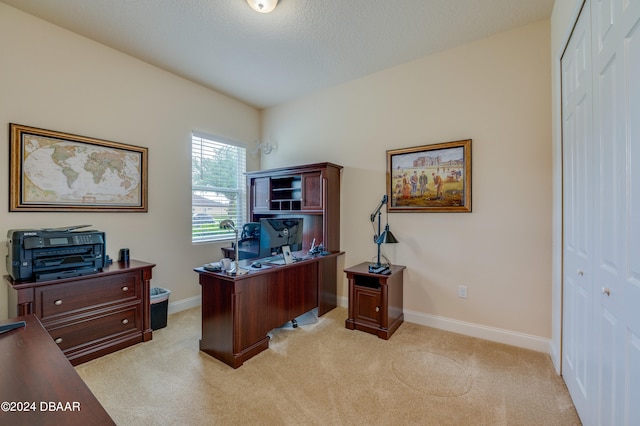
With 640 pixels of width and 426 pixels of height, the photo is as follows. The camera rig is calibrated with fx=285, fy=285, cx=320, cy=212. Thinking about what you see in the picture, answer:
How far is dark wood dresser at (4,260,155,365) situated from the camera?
7.19ft

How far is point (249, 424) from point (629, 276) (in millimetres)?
1996

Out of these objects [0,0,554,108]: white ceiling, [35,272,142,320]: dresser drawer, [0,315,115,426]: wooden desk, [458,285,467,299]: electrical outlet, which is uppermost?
[0,0,554,108]: white ceiling

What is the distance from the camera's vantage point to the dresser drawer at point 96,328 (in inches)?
89.3

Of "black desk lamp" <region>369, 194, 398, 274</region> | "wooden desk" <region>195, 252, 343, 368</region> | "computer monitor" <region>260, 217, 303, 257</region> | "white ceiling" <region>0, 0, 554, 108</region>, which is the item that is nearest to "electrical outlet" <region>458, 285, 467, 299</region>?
"black desk lamp" <region>369, 194, 398, 274</region>

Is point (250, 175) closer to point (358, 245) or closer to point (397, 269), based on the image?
point (358, 245)

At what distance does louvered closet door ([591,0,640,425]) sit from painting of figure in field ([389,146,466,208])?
1.44m

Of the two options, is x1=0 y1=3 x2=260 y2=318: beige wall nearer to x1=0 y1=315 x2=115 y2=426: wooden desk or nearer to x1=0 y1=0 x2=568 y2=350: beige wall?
x1=0 y1=0 x2=568 y2=350: beige wall

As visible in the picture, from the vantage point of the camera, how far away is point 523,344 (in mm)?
2594

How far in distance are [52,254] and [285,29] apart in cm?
273

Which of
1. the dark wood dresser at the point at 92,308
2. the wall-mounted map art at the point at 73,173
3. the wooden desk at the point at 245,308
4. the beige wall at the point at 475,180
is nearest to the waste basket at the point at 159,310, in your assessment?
the dark wood dresser at the point at 92,308

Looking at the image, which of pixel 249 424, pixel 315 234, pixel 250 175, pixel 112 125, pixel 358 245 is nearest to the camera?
pixel 249 424

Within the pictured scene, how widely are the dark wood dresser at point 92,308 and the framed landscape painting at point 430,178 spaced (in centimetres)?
273

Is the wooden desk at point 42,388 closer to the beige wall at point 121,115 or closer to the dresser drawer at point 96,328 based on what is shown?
the dresser drawer at point 96,328

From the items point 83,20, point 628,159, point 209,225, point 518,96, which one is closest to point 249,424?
point 628,159
